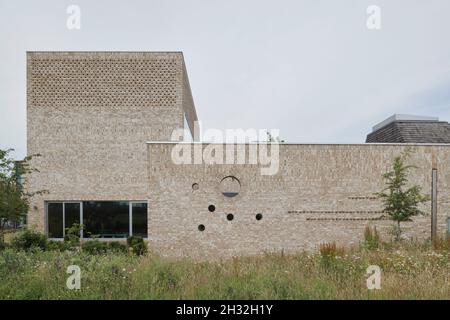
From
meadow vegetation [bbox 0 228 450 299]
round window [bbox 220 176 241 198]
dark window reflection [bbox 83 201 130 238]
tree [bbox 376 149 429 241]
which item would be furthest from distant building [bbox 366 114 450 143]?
dark window reflection [bbox 83 201 130 238]

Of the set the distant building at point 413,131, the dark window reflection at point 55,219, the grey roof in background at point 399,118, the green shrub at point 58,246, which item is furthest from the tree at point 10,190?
the grey roof in background at point 399,118

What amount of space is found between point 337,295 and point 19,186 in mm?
12543

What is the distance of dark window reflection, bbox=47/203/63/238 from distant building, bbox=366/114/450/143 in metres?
18.5

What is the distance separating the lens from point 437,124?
16.1 metres

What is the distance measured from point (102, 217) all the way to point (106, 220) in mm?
276

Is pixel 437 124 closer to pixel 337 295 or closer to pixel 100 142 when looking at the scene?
pixel 337 295

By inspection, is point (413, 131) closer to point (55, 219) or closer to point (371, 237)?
point (371, 237)

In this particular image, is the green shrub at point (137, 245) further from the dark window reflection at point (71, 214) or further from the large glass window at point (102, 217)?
the dark window reflection at point (71, 214)

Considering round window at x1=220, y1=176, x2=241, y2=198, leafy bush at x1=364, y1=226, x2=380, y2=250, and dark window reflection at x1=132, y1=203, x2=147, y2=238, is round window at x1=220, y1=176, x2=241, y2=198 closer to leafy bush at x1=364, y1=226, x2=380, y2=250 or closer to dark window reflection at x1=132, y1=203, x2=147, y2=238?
leafy bush at x1=364, y1=226, x2=380, y2=250

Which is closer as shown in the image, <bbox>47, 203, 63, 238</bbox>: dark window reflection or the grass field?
the grass field

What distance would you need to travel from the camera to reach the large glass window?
52.6 ft
